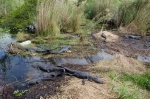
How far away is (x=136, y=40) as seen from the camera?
731cm

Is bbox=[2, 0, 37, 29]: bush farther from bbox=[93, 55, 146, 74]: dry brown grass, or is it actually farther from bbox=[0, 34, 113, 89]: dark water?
bbox=[93, 55, 146, 74]: dry brown grass

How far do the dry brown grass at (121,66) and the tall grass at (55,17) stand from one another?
2.27 metres

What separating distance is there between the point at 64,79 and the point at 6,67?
125cm

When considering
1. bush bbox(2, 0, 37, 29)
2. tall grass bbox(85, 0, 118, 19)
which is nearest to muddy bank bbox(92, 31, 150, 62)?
tall grass bbox(85, 0, 118, 19)

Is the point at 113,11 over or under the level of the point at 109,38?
over

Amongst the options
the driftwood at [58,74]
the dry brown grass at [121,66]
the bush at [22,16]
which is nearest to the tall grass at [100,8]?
the bush at [22,16]

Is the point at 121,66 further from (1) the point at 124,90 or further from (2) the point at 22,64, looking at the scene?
(2) the point at 22,64

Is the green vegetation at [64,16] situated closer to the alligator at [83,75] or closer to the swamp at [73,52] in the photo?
the swamp at [73,52]

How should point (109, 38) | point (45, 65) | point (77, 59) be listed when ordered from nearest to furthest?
point (45, 65)
point (77, 59)
point (109, 38)

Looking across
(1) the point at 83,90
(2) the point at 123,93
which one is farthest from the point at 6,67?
(2) the point at 123,93

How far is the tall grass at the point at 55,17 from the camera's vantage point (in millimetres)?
6711

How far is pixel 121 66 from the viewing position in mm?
4863

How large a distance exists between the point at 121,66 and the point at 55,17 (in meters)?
2.73

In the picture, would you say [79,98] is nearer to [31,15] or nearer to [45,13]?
[45,13]
